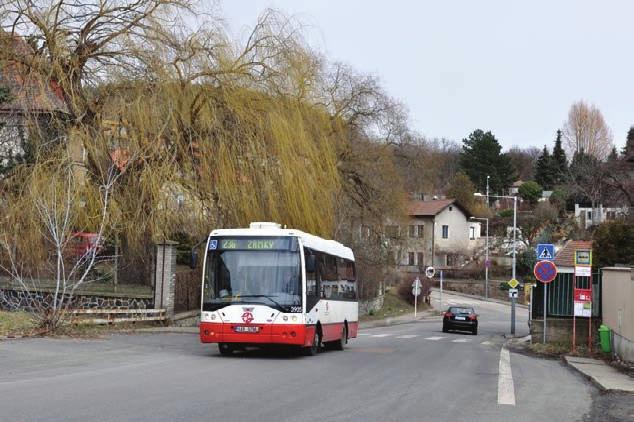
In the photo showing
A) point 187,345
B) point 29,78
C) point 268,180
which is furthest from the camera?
point 268,180

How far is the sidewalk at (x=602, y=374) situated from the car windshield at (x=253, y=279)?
21.6ft

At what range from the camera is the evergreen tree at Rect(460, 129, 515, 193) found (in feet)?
378

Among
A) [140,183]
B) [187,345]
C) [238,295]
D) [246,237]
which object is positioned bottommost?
[187,345]

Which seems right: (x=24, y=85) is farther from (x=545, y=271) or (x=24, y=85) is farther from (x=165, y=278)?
(x=545, y=271)

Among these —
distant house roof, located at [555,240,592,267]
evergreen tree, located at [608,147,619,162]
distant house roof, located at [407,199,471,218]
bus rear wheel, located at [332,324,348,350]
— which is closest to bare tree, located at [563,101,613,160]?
evergreen tree, located at [608,147,619,162]

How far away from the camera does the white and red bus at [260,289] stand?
18.0m

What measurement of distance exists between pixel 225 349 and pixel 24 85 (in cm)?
1114

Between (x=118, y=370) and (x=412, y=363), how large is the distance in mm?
7533

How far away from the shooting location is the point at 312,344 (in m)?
19.3

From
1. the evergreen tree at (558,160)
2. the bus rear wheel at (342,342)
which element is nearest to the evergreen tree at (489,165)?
the evergreen tree at (558,160)

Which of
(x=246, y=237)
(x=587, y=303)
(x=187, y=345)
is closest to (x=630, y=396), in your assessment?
(x=246, y=237)

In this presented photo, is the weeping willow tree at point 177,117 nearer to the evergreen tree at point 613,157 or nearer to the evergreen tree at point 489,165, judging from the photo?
the evergreen tree at point 613,157

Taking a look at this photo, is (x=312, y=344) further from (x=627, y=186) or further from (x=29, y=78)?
(x=627, y=186)

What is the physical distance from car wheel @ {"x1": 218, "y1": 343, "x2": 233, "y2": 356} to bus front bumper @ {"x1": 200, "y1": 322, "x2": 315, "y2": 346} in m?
1.27
